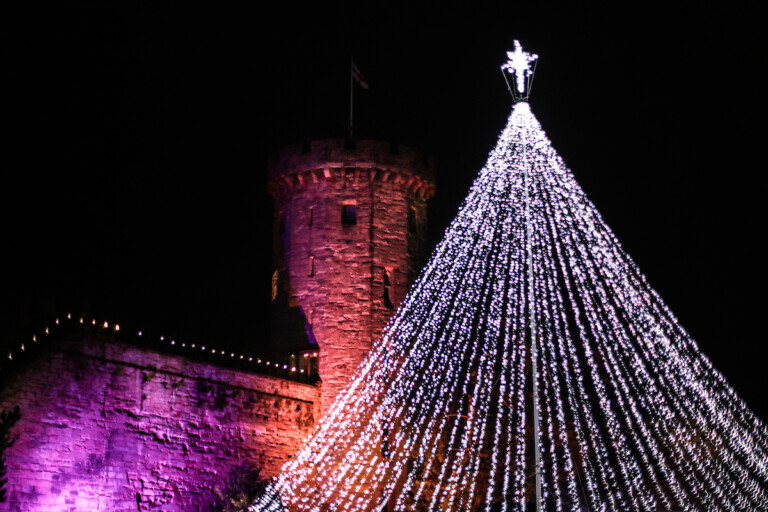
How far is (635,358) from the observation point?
65.5 feet

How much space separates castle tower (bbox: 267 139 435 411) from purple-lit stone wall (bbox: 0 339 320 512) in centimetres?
217

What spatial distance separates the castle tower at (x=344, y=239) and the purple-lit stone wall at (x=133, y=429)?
2167mm

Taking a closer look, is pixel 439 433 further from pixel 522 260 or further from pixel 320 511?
pixel 522 260

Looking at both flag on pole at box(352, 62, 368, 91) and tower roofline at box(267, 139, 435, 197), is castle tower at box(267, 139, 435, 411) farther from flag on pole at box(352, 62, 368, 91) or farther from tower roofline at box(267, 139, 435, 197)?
flag on pole at box(352, 62, 368, 91)

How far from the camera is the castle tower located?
2434 centimetres

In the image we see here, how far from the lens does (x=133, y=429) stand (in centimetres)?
1916

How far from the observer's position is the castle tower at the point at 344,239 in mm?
24344

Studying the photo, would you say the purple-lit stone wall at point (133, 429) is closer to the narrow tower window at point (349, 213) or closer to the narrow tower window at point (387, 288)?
the narrow tower window at point (387, 288)

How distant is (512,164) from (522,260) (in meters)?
2.56

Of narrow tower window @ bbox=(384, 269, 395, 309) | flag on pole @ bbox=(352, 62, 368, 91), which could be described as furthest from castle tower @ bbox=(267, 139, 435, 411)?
flag on pole @ bbox=(352, 62, 368, 91)

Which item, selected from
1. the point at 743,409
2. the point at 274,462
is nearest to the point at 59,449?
the point at 274,462

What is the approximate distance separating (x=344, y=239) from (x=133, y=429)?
798cm

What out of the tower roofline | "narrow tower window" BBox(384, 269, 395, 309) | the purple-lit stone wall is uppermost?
the tower roofline

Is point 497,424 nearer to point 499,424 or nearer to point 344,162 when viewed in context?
point 499,424
